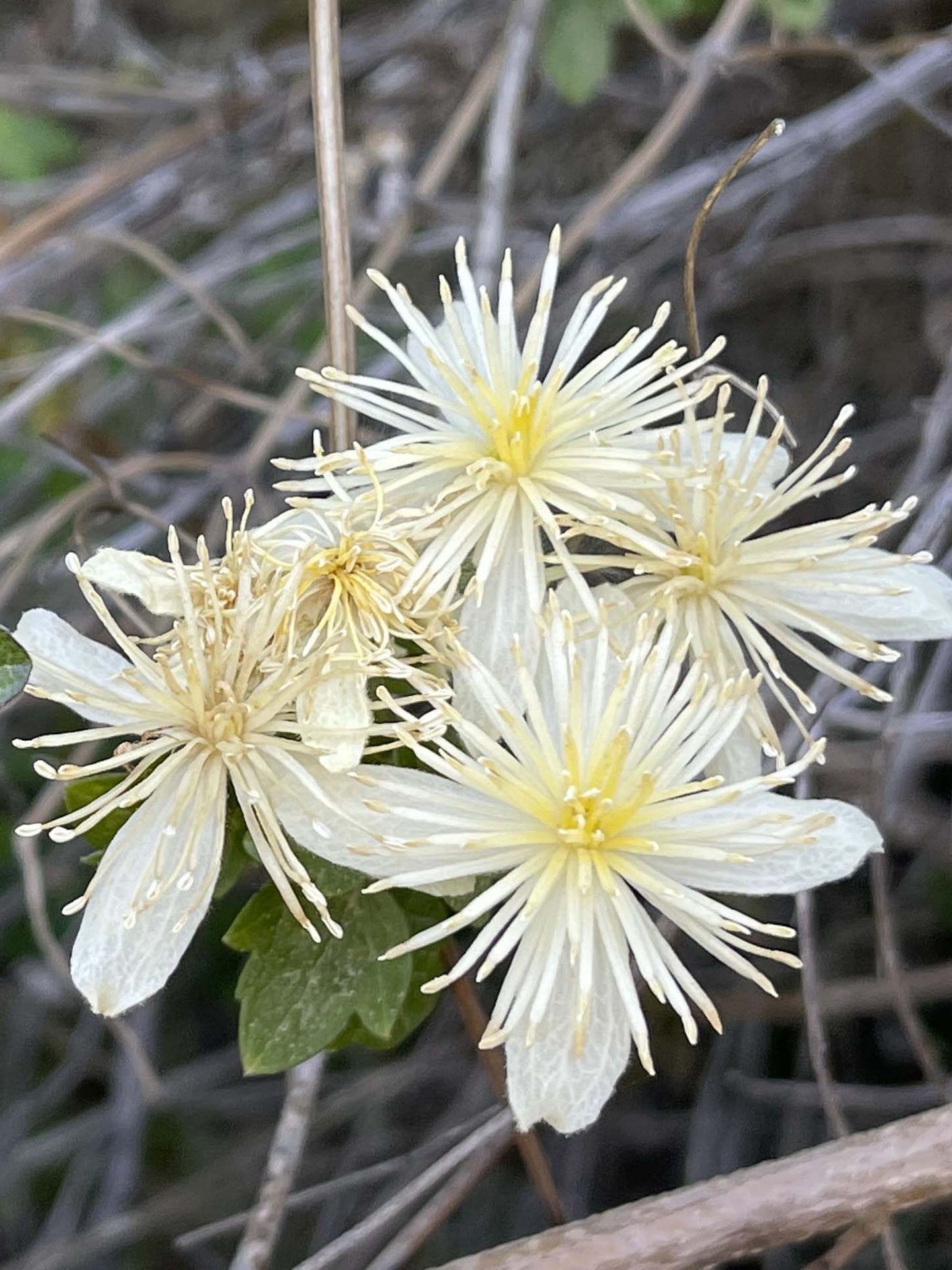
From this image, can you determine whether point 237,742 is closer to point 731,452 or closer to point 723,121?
point 731,452

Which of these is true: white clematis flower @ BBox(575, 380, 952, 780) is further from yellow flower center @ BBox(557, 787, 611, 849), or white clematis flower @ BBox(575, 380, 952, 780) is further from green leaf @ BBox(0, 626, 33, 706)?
green leaf @ BBox(0, 626, 33, 706)

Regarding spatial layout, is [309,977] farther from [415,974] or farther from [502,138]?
[502,138]

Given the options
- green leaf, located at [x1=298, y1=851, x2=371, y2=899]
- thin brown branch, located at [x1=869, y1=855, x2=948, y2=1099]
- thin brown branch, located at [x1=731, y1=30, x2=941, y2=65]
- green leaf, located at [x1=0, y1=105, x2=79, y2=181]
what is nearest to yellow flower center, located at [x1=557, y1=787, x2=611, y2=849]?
green leaf, located at [x1=298, y1=851, x2=371, y2=899]

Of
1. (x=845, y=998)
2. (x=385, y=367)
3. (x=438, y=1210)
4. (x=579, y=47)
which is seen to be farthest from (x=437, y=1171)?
(x=579, y=47)

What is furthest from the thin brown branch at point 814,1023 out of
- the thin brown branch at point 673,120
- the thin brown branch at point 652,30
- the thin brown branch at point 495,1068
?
the thin brown branch at point 652,30

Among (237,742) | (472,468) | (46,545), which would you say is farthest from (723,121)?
(237,742)

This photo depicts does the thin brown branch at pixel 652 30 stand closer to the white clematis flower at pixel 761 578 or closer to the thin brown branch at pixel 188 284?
the thin brown branch at pixel 188 284
